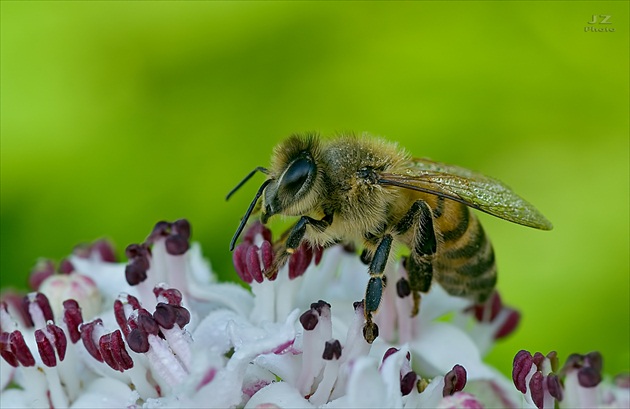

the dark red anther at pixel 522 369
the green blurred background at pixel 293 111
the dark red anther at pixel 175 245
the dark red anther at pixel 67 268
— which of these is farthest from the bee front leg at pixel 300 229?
the green blurred background at pixel 293 111

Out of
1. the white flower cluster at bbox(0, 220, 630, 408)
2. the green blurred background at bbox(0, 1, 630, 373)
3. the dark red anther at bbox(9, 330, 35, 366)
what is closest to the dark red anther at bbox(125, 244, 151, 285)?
the white flower cluster at bbox(0, 220, 630, 408)

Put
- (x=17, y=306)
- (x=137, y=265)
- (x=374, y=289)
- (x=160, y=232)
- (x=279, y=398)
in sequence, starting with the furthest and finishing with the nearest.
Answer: (x=17, y=306)
(x=160, y=232)
(x=137, y=265)
(x=374, y=289)
(x=279, y=398)

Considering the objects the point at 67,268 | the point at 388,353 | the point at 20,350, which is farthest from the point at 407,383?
the point at 67,268

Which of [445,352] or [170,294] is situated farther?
[445,352]

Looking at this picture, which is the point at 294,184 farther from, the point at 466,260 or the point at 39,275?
the point at 39,275

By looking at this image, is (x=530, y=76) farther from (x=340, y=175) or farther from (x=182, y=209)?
(x=340, y=175)

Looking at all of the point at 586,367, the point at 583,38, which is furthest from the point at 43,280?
the point at 583,38
